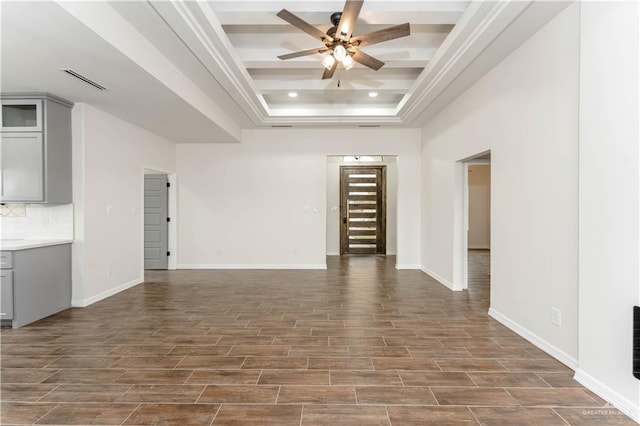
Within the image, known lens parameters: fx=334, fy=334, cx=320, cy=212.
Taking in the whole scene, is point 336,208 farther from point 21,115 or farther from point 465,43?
point 21,115

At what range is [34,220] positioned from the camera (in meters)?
4.38

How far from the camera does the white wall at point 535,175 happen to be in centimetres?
268

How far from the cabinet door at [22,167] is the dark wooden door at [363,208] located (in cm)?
653

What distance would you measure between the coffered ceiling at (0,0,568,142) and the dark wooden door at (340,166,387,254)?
3475 millimetres

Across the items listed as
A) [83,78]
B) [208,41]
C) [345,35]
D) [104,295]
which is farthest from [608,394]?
[104,295]

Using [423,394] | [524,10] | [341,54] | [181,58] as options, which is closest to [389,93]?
[341,54]

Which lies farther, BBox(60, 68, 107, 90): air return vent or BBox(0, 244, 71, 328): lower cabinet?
BBox(0, 244, 71, 328): lower cabinet

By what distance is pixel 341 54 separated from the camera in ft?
10.6

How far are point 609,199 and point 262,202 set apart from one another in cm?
584

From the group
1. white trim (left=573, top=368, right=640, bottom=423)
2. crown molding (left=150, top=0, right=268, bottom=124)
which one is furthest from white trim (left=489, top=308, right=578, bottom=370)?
crown molding (left=150, top=0, right=268, bottom=124)

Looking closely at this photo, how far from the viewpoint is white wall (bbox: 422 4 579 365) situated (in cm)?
268

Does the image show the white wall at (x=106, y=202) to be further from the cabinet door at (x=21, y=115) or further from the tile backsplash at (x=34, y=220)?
the cabinet door at (x=21, y=115)

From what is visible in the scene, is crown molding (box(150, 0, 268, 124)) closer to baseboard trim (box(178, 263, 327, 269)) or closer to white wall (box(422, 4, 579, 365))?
white wall (box(422, 4, 579, 365))

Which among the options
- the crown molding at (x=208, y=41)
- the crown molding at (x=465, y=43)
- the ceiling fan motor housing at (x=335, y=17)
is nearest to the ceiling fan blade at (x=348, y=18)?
the ceiling fan motor housing at (x=335, y=17)
